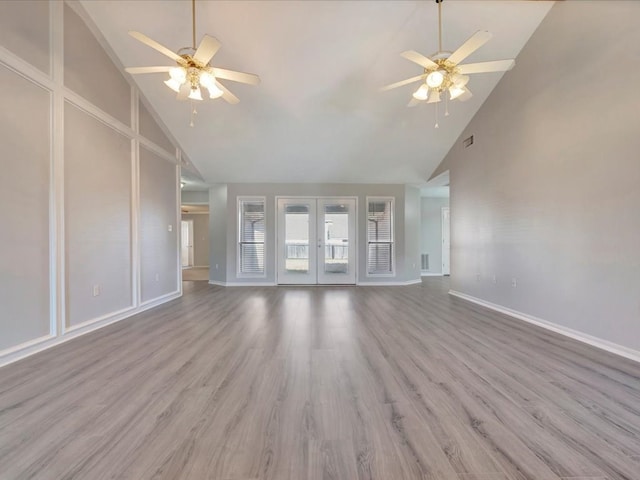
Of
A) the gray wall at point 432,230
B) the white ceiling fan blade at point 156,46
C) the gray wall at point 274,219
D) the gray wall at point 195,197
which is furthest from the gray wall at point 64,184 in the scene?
the gray wall at point 432,230

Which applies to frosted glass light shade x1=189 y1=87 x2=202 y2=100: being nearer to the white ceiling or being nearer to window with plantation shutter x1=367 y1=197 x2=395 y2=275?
the white ceiling

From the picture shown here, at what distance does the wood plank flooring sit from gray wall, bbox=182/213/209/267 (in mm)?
8496

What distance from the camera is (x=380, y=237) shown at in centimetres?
671

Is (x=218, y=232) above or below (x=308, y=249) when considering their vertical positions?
above

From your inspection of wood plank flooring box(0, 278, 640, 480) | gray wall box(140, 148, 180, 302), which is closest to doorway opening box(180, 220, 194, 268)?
gray wall box(140, 148, 180, 302)

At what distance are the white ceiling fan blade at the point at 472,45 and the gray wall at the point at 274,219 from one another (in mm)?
3996

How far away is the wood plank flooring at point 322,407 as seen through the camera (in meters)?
1.24

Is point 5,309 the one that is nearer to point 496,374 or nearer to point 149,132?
point 149,132

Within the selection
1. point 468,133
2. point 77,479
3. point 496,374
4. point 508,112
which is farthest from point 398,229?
point 77,479

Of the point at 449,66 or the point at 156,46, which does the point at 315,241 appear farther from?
the point at 156,46

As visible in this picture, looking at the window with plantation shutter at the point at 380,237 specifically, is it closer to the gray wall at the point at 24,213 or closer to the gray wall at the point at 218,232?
the gray wall at the point at 218,232

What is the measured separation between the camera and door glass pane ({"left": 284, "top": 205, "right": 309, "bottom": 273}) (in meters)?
6.59

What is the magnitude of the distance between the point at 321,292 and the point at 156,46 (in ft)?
15.0

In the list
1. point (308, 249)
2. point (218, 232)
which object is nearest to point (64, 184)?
point (218, 232)
